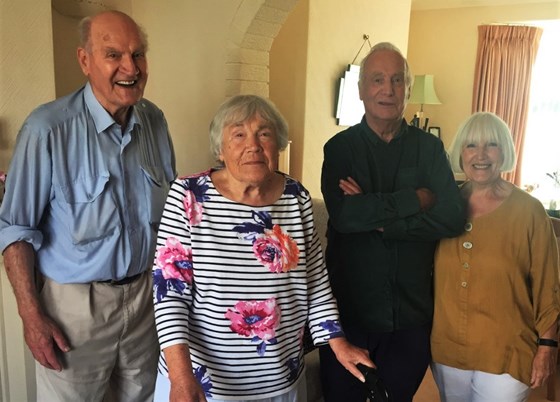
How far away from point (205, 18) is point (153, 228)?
1739 millimetres

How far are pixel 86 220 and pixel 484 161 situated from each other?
120 cm

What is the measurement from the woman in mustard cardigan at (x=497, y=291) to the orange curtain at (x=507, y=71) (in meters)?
4.37

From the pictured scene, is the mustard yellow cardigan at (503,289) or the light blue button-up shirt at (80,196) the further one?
the mustard yellow cardigan at (503,289)

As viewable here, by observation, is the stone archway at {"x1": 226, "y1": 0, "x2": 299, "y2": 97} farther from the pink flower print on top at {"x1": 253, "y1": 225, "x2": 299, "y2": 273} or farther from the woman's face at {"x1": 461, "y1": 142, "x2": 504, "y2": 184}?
the pink flower print on top at {"x1": 253, "y1": 225, "x2": 299, "y2": 273}

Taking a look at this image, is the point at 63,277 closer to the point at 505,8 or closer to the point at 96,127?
the point at 96,127

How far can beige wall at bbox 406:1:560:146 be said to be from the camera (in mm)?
5668

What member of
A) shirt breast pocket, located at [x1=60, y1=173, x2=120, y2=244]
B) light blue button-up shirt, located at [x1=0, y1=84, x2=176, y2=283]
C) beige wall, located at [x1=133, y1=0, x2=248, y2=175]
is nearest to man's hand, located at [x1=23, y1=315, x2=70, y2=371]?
light blue button-up shirt, located at [x1=0, y1=84, x2=176, y2=283]

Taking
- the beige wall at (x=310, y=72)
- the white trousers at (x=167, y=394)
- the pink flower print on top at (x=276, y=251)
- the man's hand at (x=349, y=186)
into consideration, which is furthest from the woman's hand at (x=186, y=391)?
the beige wall at (x=310, y=72)

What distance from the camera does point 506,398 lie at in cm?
149

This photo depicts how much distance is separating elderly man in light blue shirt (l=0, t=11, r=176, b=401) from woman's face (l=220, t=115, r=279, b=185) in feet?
1.26

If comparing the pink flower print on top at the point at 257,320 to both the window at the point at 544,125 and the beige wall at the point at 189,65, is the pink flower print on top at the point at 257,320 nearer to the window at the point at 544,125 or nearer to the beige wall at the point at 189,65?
the beige wall at the point at 189,65

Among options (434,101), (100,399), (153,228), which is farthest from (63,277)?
(434,101)

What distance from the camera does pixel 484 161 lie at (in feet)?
5.06

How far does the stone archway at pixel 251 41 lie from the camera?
8.70 feet
